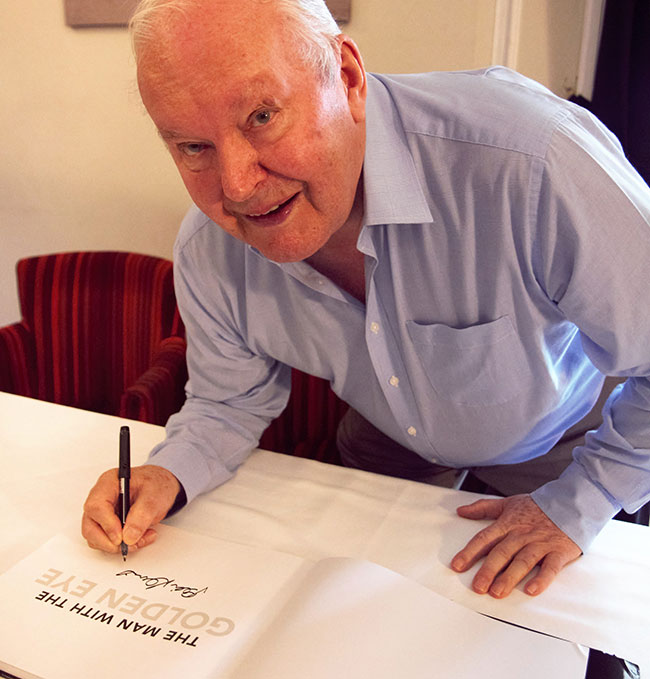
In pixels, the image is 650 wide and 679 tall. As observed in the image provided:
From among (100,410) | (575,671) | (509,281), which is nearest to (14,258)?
(100,410)

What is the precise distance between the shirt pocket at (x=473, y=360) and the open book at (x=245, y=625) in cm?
37

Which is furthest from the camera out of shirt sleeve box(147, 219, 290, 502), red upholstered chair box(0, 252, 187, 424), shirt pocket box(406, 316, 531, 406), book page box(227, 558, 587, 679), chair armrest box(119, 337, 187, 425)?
red upholstered chair box(0, 252, 187, 424)

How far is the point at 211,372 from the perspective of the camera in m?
1.31

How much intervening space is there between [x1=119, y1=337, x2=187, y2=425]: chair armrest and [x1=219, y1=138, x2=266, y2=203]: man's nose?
105 cm

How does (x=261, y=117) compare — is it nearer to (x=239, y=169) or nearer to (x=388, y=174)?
(x=239, y=169)

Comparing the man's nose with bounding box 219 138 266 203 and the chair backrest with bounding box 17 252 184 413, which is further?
the chair backrest with bounding box 17 252 184 413

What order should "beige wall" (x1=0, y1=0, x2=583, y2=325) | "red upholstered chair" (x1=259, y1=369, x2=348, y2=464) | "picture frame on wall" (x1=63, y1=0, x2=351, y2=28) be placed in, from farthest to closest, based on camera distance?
"beige wall" (x1=0, y1=0, x2=583, y2=325) < "picture frame on wall" (x1=63, y1=0, x2=351, y2=28) < "red upholstered chair" (x1=259, y1=369, x2=348, y2=464)

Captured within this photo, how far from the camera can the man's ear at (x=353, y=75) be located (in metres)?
0.96

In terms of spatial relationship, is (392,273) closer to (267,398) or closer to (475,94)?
(475,94)

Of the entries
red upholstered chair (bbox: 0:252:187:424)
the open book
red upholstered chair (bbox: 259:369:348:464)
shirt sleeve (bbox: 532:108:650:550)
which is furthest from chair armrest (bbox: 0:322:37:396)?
shirt sleeve (bbox: 532:108:650:550)

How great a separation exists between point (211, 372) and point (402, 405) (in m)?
0.38

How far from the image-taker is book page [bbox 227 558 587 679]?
0.73m
